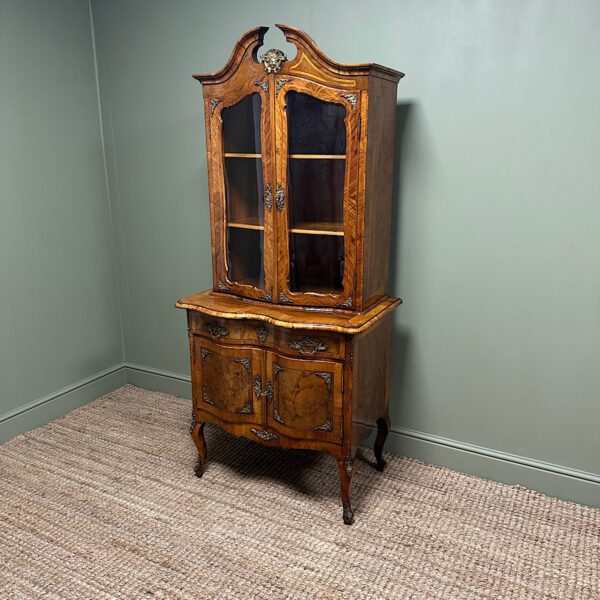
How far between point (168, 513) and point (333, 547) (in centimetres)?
63

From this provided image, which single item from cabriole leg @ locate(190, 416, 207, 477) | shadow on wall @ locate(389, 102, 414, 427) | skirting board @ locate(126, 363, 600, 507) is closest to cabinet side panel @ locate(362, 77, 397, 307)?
shadow on wall @ locate(389, 102, 414, 427)

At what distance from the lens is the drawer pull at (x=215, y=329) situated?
2107mm

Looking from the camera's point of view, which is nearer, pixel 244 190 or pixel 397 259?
pixel 244 190

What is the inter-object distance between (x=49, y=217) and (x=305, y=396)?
157 cm

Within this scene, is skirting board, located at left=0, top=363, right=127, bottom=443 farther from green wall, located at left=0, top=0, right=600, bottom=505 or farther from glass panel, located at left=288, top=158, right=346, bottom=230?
glass panel, located at left=288, top=158, right=346, bottom=230

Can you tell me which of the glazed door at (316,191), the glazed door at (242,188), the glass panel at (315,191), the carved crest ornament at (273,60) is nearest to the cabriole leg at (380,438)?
the glazed door at (316,191)

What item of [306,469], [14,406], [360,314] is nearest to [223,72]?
[360,314]

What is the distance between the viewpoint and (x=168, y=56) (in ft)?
8.67

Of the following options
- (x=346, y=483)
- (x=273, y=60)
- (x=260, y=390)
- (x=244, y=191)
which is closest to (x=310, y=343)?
(x=260, y=390)

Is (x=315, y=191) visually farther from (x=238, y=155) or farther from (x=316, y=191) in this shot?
(x=238, y=155)

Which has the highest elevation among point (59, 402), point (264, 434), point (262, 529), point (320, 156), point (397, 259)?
point (320, 156)

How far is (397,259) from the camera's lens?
2311 millimetres

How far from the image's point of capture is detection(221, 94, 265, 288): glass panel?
2.04m

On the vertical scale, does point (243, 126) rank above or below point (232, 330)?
above
